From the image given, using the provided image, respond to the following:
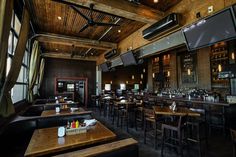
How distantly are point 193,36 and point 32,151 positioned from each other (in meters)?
3.73

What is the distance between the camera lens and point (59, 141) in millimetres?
1726

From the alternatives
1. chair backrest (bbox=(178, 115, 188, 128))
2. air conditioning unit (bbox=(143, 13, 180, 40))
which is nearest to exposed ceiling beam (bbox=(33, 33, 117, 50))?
air conditioning unit (bbox=(143, 13, 180, 40))

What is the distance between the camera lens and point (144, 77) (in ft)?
46.4

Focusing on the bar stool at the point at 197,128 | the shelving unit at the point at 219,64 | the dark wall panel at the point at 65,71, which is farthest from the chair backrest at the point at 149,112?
the dark wall panel at the point at 65,71

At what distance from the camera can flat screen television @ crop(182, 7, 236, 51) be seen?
8.59 feet

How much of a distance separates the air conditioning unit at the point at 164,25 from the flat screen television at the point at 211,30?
0.33 m

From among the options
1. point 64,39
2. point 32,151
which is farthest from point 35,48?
point 32,151

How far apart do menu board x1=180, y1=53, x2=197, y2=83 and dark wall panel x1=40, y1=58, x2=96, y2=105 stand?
6334mm

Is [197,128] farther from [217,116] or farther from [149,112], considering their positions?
[217,116]

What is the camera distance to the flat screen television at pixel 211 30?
262cm

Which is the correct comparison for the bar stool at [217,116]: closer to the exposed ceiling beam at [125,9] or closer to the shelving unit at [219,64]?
the shelving unit at [219,64]

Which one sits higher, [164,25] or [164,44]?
[164,25]

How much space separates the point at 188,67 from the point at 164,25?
4.90 m

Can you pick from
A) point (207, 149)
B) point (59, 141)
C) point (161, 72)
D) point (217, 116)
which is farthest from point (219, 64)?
point (59, 141)
